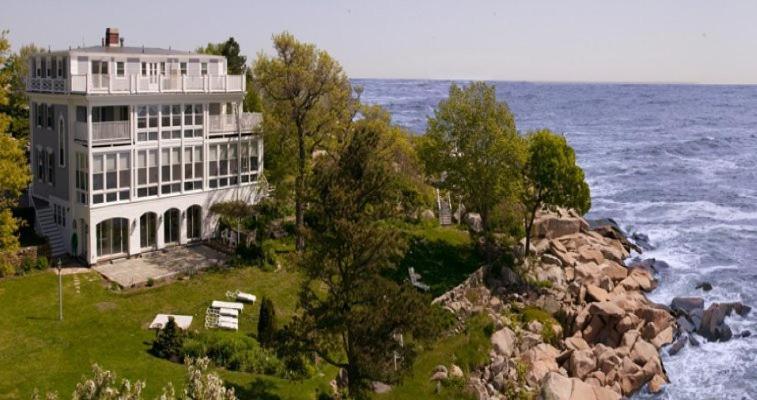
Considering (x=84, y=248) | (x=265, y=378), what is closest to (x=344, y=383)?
(x=265, y=378)

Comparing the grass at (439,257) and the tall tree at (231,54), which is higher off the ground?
the tall tree at (231,54)

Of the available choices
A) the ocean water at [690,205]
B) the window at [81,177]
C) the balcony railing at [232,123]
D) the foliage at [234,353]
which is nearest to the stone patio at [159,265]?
the window at [81,177]

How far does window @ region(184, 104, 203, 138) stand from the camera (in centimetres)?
4691

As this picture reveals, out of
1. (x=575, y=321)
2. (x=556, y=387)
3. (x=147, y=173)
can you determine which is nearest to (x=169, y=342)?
(x=147, y=173)

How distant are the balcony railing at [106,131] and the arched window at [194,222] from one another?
660cm

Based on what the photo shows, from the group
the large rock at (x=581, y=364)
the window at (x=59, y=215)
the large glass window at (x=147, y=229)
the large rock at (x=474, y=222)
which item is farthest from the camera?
the large rock at (x=474, y=222)

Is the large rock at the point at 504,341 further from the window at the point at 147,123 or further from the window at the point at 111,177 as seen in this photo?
the window at the point at 147,123

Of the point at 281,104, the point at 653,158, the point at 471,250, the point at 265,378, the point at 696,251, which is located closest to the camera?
the point at 265,378

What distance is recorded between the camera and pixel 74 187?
143 feet

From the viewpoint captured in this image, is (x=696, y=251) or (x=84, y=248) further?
(x=696, y=251)

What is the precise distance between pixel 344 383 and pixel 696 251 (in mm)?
39731

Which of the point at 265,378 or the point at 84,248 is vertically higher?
the point at 84,248

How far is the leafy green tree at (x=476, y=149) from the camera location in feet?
161

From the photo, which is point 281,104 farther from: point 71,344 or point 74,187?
point 71,344
